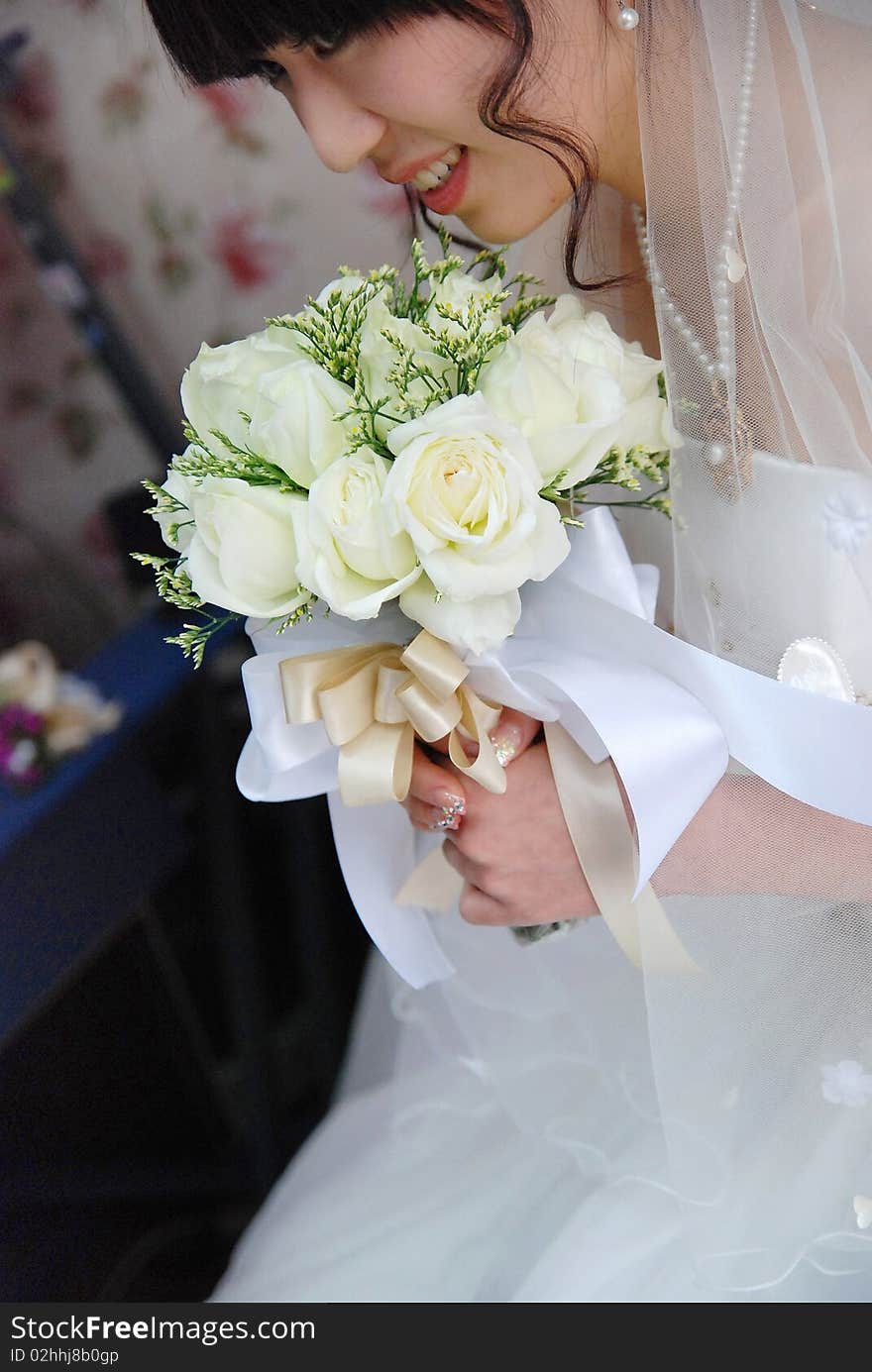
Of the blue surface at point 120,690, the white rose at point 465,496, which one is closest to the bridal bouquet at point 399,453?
the white rose at point 465,496

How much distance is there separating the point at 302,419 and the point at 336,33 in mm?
254

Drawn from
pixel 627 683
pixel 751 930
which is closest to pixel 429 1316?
pixel 751 930

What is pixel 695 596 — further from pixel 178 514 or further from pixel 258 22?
pixel 258 22

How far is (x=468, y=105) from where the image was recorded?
31.2 inches

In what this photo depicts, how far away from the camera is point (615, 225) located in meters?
1.00

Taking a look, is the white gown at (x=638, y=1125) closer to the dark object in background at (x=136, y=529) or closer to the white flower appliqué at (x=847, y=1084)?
the white flower appliqué at (x=847, y=1084)

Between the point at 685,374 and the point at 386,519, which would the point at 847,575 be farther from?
the point at 386,519

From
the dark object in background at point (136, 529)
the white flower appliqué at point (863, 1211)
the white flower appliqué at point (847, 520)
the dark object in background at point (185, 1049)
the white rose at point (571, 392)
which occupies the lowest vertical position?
the dark object in background at point (185, 1049)

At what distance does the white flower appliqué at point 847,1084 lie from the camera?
0.82m

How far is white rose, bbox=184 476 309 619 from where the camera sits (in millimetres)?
692

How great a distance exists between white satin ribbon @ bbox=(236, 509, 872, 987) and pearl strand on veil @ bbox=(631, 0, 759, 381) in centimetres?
12

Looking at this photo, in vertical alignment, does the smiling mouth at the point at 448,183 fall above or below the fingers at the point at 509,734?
above

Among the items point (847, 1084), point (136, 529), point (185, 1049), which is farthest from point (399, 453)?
point (185, 1049)

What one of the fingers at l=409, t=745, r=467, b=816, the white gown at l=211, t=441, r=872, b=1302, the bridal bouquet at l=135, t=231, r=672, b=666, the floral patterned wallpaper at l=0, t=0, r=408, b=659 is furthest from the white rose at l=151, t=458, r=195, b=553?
the floral patterned wallpaper at l=0, t=0, r=408, b=659
